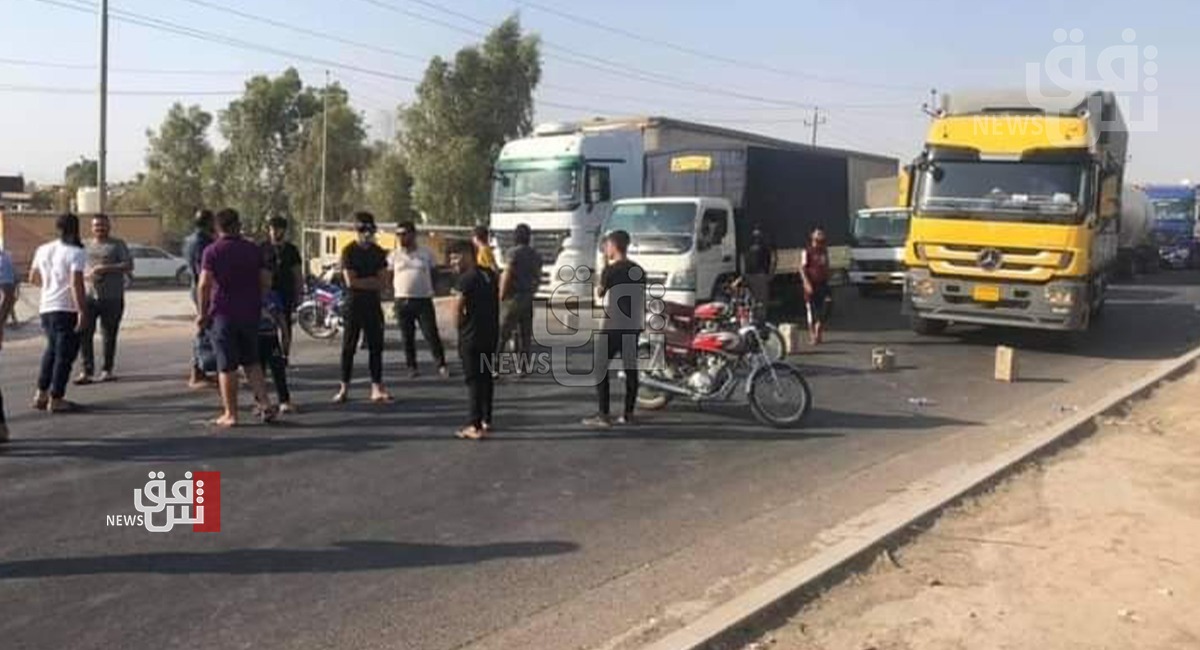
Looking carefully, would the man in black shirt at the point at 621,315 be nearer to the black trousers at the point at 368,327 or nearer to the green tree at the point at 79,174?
the black trousers at the point at 368,327

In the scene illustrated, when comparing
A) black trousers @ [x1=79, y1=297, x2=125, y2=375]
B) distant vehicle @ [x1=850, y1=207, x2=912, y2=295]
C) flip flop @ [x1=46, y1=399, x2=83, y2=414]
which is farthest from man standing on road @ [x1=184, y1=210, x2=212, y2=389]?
distant vehicle @ [x1=850, y1=207, x2=912, y2=295]

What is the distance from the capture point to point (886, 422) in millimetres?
9688

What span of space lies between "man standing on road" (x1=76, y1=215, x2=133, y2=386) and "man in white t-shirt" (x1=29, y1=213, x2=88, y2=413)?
125 cm

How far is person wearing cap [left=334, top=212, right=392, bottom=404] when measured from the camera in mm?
9555

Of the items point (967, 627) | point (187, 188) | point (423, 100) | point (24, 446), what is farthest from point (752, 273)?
point (187, 188)

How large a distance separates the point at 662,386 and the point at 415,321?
316 cm

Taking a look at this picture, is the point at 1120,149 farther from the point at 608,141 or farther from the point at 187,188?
the point at 187,188

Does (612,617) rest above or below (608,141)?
below

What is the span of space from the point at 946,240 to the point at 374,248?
27.5ft

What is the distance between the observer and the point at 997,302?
14.4m

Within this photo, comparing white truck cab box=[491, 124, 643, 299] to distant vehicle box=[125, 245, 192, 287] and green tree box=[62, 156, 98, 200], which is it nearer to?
distant vehicle box=[125, 245, 192, 287]

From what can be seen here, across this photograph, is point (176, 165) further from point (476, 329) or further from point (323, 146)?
point (476, 329)

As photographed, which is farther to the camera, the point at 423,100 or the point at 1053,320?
the point at 423,100

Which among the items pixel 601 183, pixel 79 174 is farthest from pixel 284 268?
pixel 79 174
